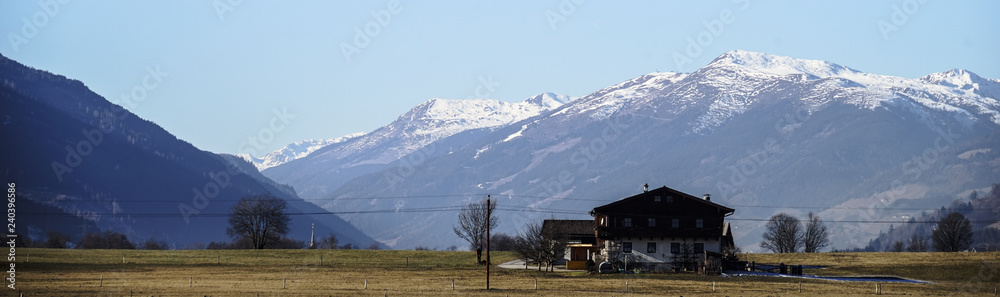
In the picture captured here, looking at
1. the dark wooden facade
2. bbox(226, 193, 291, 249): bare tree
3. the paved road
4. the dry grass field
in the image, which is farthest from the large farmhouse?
bbox(226, 193, 291, 249): bare tree

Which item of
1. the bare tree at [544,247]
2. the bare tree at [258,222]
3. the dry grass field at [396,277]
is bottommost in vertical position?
the dry grass field at [396,277]

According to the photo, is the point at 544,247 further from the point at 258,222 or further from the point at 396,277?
the point at 258,222

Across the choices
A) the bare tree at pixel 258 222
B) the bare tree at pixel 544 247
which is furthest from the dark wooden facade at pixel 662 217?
the bare tree at pixel 258 222

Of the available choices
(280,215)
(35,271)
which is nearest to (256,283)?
(35,271)

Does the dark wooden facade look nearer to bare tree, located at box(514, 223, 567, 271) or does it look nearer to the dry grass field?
bare tree, located at box(514, 223, 567, 271)

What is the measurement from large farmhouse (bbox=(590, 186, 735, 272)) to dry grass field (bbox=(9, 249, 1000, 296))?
12.2 m

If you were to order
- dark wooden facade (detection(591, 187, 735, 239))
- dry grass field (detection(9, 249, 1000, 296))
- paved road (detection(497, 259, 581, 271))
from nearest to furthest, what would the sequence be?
dry grass field (detection(9, 249, 1000, 296)), paved road (detection(497, 259, 581, 271)), dark wooden facade (detection(591, 187, 735, 239))

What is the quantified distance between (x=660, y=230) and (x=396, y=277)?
3610cm

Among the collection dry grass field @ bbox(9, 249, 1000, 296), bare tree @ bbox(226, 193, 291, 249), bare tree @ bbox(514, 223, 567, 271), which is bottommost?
dry grass field @ bbox(9, 249, 1000, 296)

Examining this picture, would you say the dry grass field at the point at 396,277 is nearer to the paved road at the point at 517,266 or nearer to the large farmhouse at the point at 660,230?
the paved road at the point at 517,266

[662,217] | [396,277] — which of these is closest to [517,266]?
[662,217]

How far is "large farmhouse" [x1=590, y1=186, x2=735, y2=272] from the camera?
124438mm

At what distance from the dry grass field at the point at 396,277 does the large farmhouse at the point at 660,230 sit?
12210 mm

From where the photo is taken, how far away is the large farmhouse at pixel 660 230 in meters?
124
